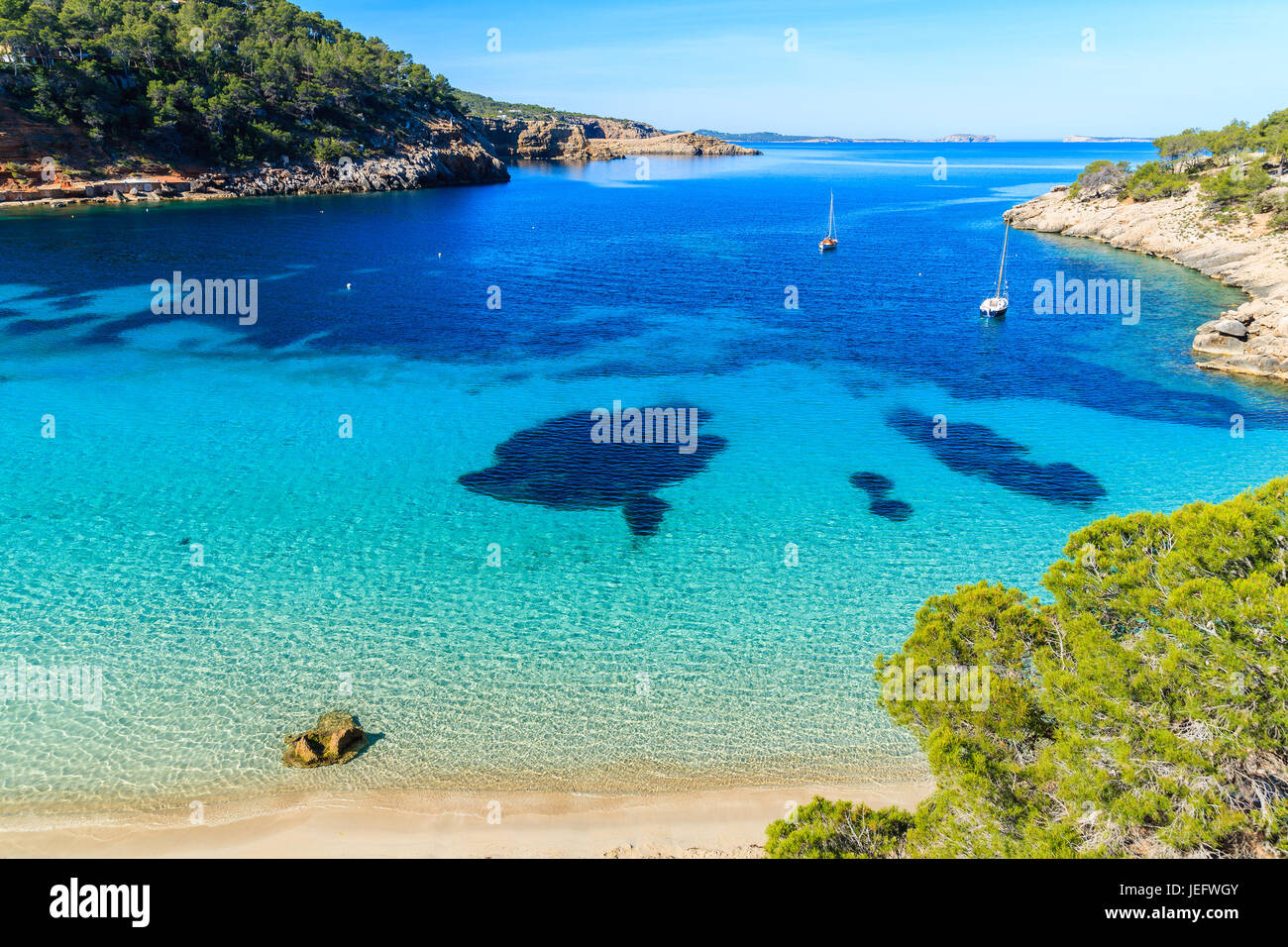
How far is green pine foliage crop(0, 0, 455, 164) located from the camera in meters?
101

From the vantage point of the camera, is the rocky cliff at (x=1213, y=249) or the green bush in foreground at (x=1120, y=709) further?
the rocky cliff at (x=1213, y=249)

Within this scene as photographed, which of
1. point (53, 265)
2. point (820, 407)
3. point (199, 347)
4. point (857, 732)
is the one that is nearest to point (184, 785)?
point (857, 732)

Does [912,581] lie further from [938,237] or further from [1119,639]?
[938,237]

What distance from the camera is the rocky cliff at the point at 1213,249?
4856cm

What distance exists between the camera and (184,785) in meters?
16.9

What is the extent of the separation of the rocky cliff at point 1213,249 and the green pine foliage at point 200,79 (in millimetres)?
121360

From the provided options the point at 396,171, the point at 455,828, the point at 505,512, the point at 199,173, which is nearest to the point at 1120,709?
the point at 455,828

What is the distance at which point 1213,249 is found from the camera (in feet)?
241

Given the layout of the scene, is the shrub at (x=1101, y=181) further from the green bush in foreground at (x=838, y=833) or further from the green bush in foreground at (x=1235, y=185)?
the green bush in foreground at (x=838, y=833)

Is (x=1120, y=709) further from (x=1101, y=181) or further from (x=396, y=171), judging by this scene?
(x=396, y=171)

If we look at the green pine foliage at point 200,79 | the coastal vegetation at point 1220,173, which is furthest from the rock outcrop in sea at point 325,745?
the green pine foliage at point 200,79

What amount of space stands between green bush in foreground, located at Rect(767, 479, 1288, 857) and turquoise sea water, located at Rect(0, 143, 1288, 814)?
574 cm

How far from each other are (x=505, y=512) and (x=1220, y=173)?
95.8 metres
